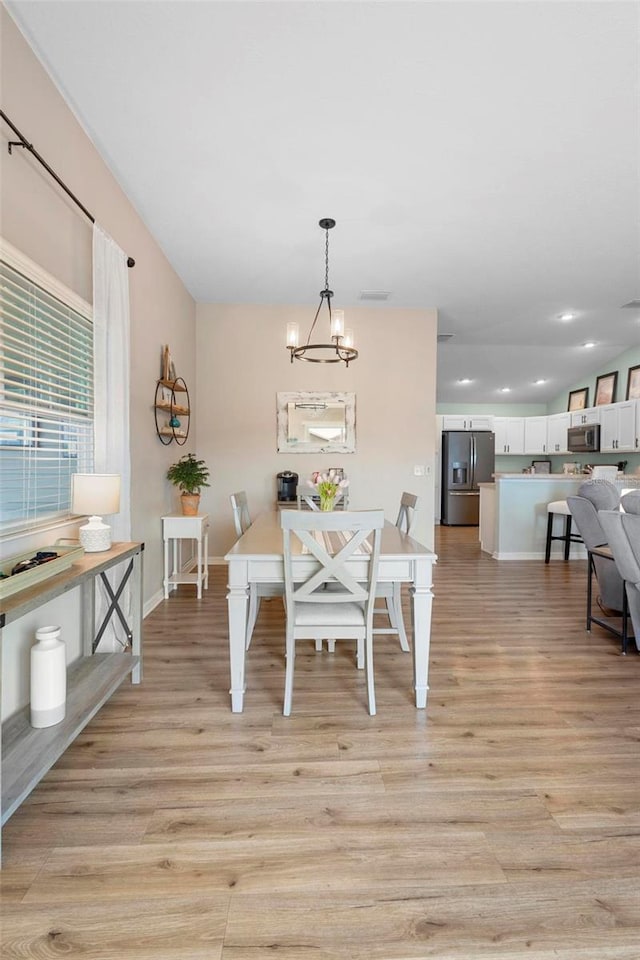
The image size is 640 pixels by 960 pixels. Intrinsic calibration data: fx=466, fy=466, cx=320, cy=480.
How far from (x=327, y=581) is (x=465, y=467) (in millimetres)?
7157

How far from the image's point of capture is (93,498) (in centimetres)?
212

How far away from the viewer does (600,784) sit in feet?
5.57

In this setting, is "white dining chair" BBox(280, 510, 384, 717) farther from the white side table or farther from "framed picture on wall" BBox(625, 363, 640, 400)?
"framed picture on wall" BBox(625, 363, 640, 400)

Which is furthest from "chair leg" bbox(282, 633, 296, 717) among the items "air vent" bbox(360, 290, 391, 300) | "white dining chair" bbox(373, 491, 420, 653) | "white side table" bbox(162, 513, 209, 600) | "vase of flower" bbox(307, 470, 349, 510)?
"air vent" bbox(360, 290, 391, 300)

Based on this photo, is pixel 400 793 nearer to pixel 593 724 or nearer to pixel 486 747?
pixel 486 747

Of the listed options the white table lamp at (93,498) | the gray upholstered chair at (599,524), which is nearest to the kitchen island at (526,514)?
the gray upholstered chair at (599,524)

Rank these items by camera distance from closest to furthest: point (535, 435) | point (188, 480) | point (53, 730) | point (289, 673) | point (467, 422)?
point (53, 730)
point (289, 673)
point (188, 480)
point (535, 435)
point (467, 422)

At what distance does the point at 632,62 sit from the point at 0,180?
2.75 meters

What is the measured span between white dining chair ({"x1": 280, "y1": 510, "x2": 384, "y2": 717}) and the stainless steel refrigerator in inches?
272

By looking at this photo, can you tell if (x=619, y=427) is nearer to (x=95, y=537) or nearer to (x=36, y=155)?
(x=95, y=537)

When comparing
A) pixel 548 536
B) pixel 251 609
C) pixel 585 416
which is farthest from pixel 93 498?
pixel 585 416

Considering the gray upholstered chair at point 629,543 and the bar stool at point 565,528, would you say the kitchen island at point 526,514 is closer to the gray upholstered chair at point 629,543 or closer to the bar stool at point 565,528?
the bar stool at point 565,528

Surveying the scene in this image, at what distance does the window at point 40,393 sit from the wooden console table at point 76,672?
1.17 feet

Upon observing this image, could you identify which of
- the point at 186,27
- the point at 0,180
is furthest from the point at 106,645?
the point at 186,27
